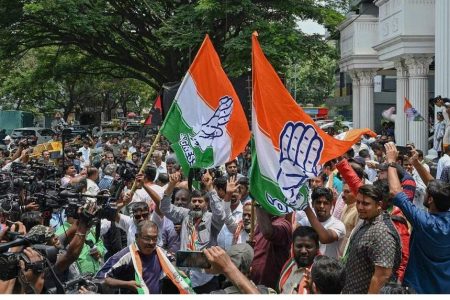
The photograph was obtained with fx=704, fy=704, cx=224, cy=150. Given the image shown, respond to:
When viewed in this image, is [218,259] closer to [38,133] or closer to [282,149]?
[282,149]

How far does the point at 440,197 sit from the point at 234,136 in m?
2.83

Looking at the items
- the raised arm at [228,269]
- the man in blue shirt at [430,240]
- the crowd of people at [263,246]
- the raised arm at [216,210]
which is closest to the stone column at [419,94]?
the crowd of people at [263,246]

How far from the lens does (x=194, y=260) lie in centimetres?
358

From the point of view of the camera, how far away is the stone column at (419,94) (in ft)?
61.2

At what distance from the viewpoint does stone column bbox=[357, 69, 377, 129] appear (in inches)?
1030

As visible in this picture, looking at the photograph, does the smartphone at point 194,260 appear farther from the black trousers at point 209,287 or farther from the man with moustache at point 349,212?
the man with moustache at point 349,212

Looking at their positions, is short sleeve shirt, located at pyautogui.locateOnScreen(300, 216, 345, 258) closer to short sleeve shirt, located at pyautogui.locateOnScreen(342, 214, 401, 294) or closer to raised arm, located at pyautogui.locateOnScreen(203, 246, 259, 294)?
short sleeve shirt, located at pyautogui.locateOnScreen(342, 214, 401, 294)

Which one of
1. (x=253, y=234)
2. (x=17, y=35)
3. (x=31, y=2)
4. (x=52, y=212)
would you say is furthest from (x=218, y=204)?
(x=17, y=35)

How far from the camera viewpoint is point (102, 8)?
2297cm

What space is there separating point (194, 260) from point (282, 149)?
7.10ft

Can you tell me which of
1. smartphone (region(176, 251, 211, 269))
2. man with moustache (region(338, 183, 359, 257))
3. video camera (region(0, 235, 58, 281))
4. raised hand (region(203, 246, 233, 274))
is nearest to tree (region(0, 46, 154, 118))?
man with moustache (region(338, 183, 359, 257))

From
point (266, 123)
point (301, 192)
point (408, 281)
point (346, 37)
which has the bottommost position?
point (408, 281)

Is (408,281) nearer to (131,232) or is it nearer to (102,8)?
(131,232)

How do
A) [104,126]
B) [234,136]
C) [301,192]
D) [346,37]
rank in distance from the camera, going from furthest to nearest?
[104,126]
[346,37]
[234,136]
[301,192]
